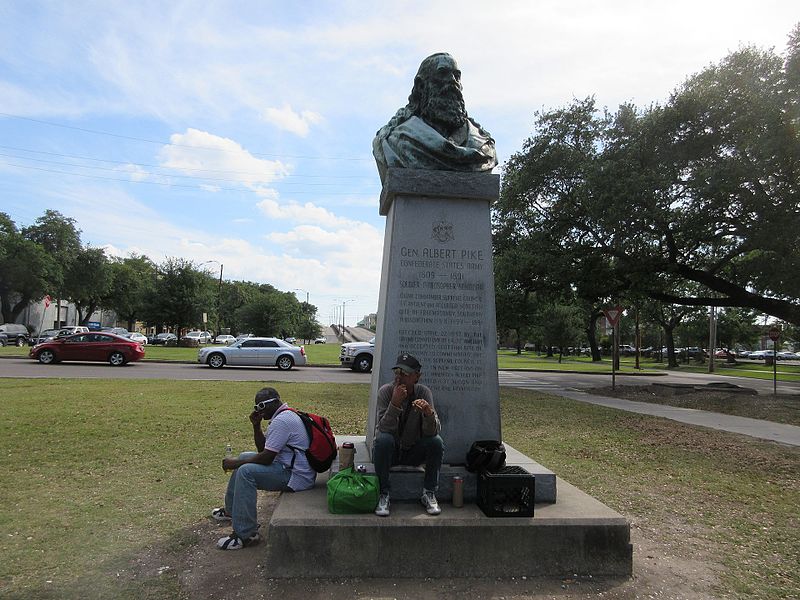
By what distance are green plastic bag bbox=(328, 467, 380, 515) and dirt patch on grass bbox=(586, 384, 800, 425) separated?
12029mm

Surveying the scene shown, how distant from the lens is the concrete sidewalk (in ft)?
35.5

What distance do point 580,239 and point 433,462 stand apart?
54.2 ft

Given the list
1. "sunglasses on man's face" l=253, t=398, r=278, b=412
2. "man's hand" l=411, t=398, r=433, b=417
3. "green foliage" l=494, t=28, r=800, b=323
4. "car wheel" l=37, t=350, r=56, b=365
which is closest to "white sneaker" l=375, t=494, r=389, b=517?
"man's hand" l=411, t=398, r=433, b=417

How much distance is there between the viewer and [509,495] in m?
4.28

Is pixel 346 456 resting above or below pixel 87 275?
below

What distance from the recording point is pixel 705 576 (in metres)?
4.22

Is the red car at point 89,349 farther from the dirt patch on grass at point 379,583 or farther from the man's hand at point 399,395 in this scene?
the man's hand at point 399,395

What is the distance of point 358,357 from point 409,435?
20.6 metres

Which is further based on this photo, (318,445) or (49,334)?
(49,334)

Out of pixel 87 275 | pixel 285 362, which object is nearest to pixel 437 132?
pixel 285 362

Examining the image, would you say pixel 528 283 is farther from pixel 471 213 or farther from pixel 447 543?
pixel 447 543

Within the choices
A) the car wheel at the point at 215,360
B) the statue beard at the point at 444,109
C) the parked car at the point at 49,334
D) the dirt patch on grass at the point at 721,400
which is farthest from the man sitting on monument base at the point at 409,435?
the parked car at the point at 49,334

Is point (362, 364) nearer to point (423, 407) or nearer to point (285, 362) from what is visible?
point (285, 362)

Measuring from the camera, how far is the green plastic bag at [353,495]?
165 inches
